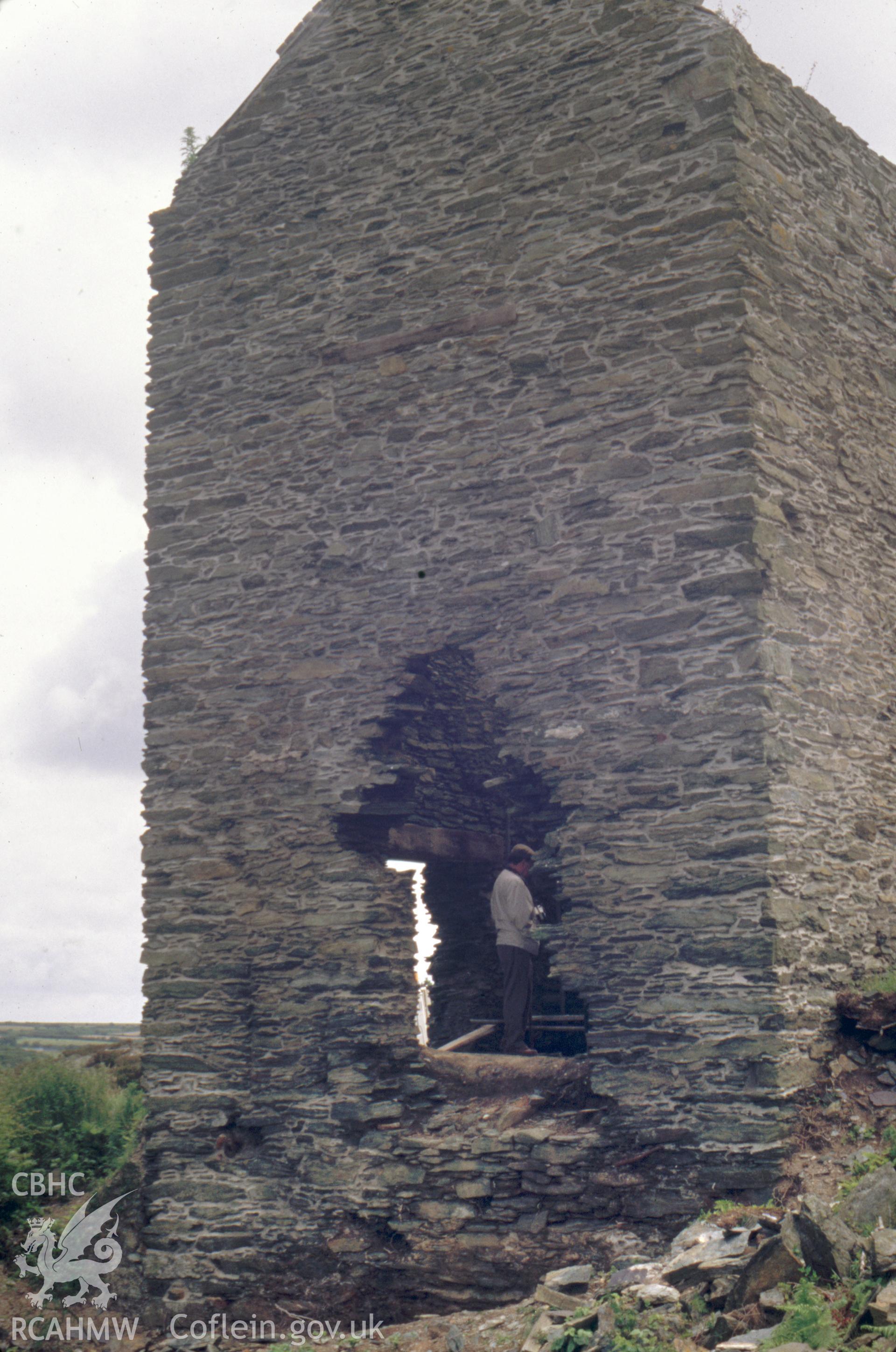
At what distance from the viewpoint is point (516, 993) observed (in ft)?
28.5

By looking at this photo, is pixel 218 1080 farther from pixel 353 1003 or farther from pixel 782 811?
pixel 782 811

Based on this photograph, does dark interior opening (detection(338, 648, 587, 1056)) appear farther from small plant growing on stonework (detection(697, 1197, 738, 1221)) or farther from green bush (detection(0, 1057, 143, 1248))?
green bush (detection(0, 1057, 143, 1248))

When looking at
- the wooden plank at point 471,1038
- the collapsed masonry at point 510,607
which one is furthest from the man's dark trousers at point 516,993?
the collapsed masonry at point 510,607

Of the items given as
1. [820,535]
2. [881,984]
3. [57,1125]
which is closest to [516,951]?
[881,984]

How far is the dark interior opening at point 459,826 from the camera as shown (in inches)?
342

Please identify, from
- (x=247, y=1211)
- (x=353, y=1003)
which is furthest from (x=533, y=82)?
(x=247, y=1211)

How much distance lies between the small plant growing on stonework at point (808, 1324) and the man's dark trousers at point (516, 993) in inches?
140

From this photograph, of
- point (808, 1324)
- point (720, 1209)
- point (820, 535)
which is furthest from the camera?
point (820, 535)

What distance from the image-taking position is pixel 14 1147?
10.1m

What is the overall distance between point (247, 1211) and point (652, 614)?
15.2ft

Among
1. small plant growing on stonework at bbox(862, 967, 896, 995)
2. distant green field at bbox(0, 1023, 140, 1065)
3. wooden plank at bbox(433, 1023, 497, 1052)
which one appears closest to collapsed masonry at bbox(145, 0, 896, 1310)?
small plant growing on stonework at bbox(862, 967, 896, 995)

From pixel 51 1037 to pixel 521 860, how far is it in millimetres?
12162

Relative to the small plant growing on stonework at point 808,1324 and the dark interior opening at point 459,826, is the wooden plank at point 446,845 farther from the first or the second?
the small plant growing on stonework at point 808,1324

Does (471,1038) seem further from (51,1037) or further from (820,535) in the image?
(51,1037)
